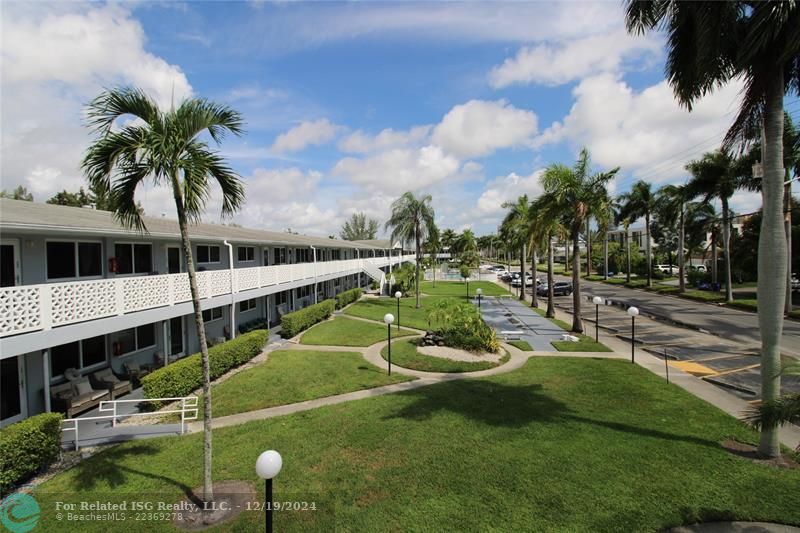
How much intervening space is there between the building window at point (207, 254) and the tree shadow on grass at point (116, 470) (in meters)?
10.1

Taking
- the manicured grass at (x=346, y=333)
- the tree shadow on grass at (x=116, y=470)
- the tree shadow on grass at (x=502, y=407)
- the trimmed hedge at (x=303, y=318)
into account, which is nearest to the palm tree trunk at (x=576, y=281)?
the manicured grass at (x=346, y=333)

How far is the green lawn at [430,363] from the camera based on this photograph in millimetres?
14930

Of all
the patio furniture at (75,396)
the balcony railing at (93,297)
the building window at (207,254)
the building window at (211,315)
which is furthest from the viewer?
the building window at (211,315)

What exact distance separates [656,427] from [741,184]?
3038 cm

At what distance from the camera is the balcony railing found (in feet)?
25.8

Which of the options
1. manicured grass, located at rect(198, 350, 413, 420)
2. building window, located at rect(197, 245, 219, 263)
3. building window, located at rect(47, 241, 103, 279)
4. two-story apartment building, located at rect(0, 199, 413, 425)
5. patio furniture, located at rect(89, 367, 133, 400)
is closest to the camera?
two-story apartment building, located at rect(0, 199, 413, 425)

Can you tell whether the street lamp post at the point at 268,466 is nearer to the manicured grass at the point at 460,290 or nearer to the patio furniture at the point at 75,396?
the patio furniture at the point at 75,396

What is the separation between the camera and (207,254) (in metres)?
17.7

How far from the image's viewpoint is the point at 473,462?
7586 mm

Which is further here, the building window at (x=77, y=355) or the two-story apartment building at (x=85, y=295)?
the building window at (x=77, y=355)

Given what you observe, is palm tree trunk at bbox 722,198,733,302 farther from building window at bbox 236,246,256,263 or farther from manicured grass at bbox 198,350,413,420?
building window at bbox 236,246,256,263

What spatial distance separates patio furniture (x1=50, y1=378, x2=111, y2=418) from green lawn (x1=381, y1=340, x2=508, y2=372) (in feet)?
31.6

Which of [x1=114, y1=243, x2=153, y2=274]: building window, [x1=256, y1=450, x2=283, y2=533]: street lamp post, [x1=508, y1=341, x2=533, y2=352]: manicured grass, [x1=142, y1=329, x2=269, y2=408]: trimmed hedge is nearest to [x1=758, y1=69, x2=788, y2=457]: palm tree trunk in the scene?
[x1=256, y1=450, x2=283, y2=533]: street lamp post

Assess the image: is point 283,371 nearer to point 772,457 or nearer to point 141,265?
point 141,265
